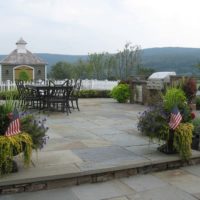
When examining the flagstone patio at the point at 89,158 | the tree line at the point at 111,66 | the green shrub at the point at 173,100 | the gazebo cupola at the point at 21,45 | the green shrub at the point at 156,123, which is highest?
the gazebo cupola at the point at 21,45

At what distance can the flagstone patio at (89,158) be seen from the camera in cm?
375

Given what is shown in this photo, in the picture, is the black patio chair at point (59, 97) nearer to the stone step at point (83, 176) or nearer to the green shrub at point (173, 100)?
the green shrub at point (173, 100)

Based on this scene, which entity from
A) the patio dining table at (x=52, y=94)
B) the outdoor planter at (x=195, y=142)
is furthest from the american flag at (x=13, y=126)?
the patio dining table at (x=52, y=94)

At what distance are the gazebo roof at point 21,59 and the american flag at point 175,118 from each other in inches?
992

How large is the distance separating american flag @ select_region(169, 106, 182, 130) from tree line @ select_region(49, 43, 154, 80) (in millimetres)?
18980

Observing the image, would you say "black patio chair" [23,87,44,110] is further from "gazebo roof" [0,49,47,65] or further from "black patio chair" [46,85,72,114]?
"gazebo roof" [0,49,47,65]

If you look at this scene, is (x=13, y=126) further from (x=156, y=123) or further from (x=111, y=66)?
(x=111, y=66)

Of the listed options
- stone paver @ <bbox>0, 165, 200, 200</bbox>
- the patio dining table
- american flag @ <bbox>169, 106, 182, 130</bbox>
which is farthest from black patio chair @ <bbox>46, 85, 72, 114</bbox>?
stone paver @ <bbox>0, 165, 200, 200</bbox>

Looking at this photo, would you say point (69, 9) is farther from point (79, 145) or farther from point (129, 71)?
point (129, 71)

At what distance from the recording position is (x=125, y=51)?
26156 millimetres

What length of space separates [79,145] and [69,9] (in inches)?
355

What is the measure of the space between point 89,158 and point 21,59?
25.8m

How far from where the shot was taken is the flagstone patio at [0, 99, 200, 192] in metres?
3.75

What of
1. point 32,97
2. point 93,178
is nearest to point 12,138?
point 93,178
